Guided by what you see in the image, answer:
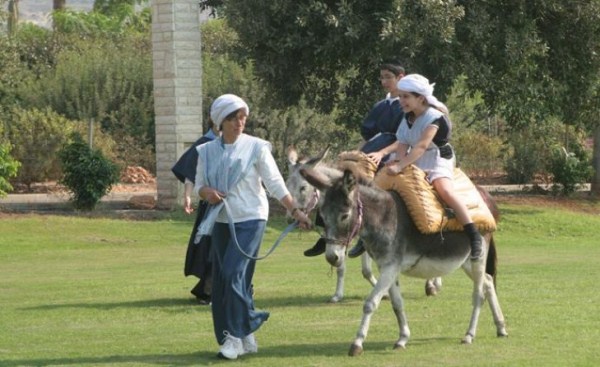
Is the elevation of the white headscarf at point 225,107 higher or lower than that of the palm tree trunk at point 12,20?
higher

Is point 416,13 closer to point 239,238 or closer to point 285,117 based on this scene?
point 285,117

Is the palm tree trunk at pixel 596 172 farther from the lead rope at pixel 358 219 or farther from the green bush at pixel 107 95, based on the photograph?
the lead rope at pixel 358 219

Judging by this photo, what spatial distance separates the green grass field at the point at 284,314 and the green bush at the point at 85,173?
486 centimetres

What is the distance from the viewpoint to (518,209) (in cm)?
3155

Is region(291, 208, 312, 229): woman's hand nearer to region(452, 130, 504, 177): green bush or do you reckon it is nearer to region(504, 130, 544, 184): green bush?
region(504, 130, 544, 184): green bush

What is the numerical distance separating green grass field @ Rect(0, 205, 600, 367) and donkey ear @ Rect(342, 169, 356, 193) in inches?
53.7

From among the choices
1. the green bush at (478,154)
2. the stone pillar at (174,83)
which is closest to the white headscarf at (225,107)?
the stone pillar at (174,83)

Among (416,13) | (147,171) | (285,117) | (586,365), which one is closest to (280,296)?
(586,365)

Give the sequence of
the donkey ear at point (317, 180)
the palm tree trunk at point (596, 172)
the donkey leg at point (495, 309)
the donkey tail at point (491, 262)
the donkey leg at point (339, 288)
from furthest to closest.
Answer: the palm tree trunk at point (596, 172) < the donkey leg at point (339, 288) < the donkey tail at point (491, 262) < the donkey leg at point (495, 309) < the donkey ear at point (317, 180)

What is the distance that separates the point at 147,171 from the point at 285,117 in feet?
23.0

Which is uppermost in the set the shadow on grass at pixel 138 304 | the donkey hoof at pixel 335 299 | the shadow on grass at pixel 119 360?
the shadow on grass at pixel 119 360

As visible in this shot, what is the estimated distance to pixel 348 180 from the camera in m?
10.9

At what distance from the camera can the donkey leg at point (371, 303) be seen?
11.1 meters

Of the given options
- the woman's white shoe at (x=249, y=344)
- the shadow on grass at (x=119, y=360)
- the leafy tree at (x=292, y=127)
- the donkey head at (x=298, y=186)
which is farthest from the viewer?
the leafy tree at (x=292, y=127)
